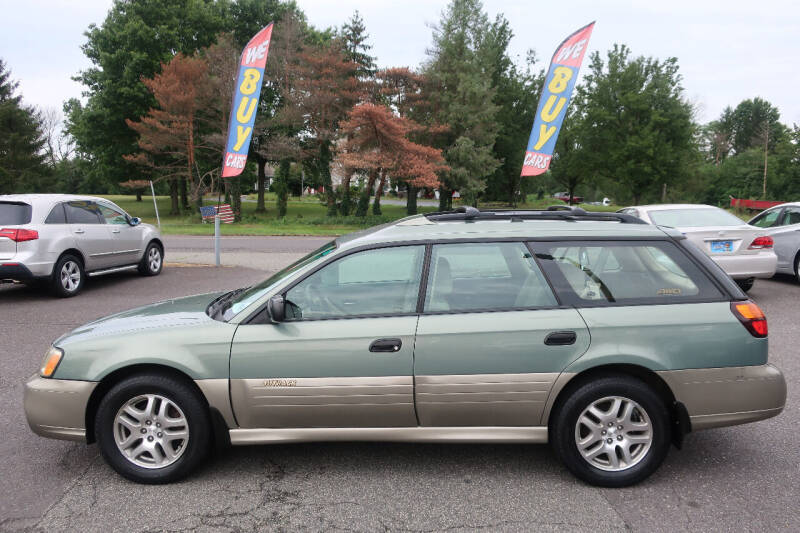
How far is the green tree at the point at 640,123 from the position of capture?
142 ft

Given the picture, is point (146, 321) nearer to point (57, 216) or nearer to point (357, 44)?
point (57, 216)

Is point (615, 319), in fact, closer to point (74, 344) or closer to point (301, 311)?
point (301, 311)

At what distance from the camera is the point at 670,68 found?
4509 cm

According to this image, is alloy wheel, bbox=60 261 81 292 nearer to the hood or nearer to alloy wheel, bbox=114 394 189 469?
the hood

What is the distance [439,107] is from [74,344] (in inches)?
1410

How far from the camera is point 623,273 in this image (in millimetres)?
3518

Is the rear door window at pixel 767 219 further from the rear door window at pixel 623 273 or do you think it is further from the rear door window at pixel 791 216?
the rear door window at pixel 623 273

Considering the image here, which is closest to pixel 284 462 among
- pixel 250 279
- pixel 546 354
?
pixel 546 354

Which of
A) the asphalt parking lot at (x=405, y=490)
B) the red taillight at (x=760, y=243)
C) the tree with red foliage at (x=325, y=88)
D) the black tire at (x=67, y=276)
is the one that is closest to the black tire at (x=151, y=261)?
the black tire at (x=67, y=276)

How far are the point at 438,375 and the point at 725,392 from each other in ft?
5.57

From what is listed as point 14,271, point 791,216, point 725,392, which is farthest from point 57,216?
point 791,216

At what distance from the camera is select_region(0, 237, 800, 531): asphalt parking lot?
2.95 meters

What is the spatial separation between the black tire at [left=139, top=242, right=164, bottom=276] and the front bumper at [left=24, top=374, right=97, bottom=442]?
348 inches

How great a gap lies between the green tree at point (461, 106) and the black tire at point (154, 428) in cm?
3279
